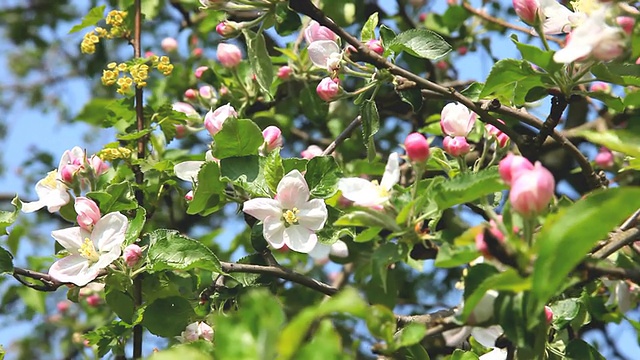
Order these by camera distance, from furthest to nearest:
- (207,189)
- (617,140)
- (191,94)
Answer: (191,94), (207,189), (617,140)

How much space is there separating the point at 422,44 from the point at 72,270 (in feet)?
2.76

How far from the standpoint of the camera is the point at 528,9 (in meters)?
1.41

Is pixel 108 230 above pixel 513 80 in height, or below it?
below

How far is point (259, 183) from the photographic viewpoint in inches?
58.2

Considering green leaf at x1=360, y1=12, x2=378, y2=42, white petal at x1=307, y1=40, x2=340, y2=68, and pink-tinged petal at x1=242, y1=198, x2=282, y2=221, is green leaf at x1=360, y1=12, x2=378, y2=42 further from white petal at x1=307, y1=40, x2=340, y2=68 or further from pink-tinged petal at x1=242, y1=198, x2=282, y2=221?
pink-tinged petal at x1=242, y1=198, x2=282, y2=221

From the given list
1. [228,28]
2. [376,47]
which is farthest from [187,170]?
[376,47]

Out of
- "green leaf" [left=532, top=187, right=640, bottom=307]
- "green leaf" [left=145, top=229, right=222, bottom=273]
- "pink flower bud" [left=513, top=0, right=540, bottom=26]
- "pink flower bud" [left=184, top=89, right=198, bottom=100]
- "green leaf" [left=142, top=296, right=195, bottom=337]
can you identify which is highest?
"green leaf" [left=532, top=187, right=640, bottom=307]

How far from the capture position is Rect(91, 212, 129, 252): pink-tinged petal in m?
1.46

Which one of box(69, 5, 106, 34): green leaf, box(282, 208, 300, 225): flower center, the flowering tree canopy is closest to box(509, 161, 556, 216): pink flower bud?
the flowering tree canopy

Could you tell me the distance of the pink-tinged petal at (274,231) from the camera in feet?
4.69

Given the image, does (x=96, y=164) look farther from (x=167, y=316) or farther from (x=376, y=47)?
(x=376, y=47)

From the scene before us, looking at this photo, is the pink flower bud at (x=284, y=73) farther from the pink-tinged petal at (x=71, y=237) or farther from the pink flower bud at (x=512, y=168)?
the pink flower bud at (x=512, y=168)

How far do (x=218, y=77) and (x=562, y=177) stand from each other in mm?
1429

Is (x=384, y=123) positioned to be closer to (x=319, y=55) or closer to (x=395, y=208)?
(x=319, y=55)
